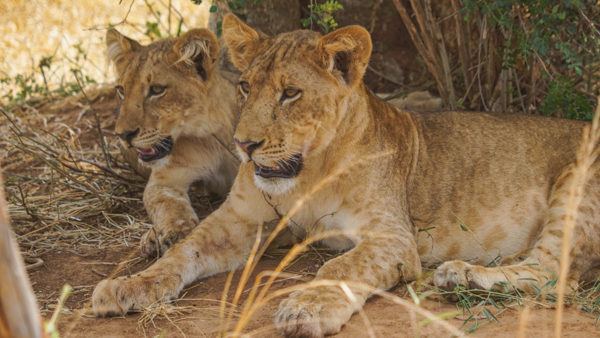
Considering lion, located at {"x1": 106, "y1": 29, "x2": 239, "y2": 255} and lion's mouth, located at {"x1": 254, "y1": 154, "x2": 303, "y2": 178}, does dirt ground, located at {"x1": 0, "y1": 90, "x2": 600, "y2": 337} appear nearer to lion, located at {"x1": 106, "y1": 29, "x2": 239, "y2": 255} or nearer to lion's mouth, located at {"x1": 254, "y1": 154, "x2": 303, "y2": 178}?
lion, located at {"x1": 106, "y1": 29, "x2": 239, "y2": 255}

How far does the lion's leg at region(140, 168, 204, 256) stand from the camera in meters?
5.20

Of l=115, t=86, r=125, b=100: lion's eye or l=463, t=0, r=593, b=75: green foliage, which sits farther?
l=115, t=86, r=125, b=100: lion's eye

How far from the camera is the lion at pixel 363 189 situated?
4.32 m

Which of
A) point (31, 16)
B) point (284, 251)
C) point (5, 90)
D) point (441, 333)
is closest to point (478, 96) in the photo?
point (284, 251)

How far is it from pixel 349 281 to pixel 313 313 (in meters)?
0.40

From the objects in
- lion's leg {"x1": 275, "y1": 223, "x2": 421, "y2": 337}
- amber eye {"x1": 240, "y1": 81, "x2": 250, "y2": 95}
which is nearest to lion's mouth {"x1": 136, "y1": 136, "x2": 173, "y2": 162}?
amber eye {"x1": 240, "y1": 81, "x2": 250, "y2": 95}

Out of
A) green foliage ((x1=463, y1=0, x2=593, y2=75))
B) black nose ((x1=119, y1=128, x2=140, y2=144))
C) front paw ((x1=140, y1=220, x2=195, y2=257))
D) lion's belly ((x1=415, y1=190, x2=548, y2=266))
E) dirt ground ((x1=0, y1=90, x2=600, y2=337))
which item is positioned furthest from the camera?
black nose ((x1=119, y1=128, x2=140, y2=144))

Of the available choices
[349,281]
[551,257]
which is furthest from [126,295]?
[551,257]

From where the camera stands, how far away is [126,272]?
5008 millimetres

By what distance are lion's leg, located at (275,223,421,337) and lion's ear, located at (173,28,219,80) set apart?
65.5 inches

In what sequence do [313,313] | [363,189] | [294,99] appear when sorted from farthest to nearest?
1. [363,189]
2. [294,99]
3. [313,313]

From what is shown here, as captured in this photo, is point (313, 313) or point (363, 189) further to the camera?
point (363, 189)

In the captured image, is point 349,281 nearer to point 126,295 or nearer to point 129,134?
point 126,295

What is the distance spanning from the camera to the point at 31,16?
9.44 m
